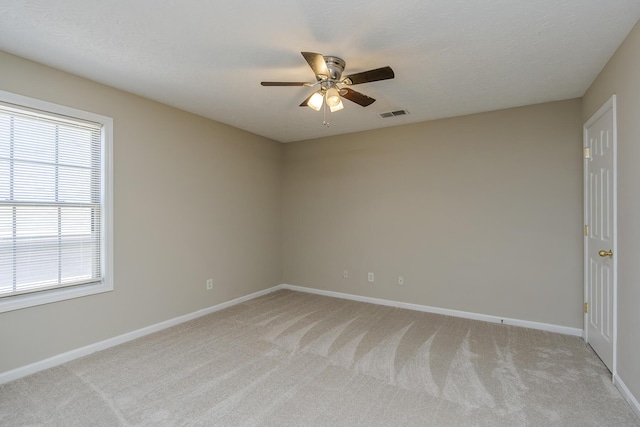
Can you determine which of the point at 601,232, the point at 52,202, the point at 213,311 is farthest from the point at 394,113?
the point at 52,202

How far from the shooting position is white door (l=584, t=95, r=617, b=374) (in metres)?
2.51

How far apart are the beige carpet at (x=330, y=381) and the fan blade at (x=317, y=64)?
235 cm

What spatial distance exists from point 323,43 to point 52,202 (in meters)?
2.68

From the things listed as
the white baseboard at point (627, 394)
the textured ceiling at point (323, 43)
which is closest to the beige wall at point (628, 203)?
the white baseboard at point (627, 394)

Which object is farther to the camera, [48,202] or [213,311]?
[213,311]

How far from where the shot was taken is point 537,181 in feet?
11.8

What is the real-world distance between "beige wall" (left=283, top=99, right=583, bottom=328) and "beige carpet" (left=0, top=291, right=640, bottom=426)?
0.58 meters

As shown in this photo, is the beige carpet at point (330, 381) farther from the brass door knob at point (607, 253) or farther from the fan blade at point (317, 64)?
the fan blade at point (317, 64)

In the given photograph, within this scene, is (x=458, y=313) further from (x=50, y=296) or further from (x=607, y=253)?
(x=50, y=296)

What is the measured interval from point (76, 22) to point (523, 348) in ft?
14.8

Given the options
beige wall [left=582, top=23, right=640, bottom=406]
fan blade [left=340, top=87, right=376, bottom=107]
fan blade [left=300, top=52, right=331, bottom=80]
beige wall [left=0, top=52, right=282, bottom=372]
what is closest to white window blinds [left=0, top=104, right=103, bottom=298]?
beige wall [left=0, top=52, right=282, bottom=372]

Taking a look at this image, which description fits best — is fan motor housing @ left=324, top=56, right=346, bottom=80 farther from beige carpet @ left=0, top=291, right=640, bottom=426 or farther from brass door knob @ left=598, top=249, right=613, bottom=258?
brass door knob @ left=598, top=249, right=613, bottom=258

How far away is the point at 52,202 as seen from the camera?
2.77 m

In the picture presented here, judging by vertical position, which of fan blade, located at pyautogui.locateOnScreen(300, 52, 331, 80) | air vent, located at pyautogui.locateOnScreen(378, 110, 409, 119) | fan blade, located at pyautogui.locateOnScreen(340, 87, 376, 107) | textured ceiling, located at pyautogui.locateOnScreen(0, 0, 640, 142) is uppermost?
textured ceiling, located at pyautogui.locateOnScreen(0, 0, 640, 142)
